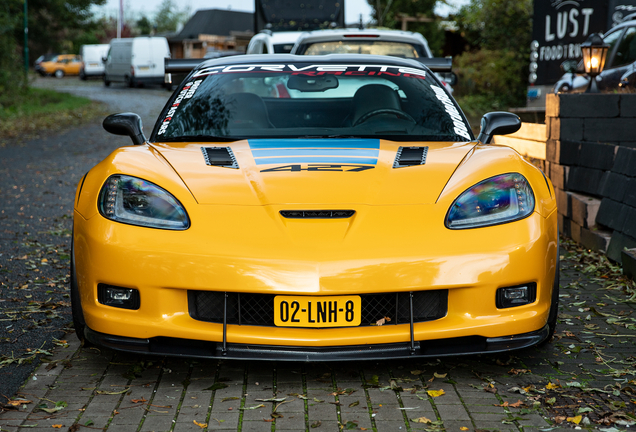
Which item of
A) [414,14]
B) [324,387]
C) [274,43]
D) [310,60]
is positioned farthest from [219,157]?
[414,14]

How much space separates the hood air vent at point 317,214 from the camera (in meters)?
3.06

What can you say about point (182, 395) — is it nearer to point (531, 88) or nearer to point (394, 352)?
point (394, 352)

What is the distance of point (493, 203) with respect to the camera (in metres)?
3.19

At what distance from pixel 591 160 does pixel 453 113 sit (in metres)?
2.08

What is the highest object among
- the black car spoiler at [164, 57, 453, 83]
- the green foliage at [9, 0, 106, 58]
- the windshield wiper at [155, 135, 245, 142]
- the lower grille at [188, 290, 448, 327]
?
the green foliage at [9, 0, 106, 58]

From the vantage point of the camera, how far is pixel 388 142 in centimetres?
392

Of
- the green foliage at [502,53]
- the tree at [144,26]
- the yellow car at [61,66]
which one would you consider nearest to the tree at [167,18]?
the tree at [144,26]

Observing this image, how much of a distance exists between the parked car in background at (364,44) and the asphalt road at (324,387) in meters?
6.07

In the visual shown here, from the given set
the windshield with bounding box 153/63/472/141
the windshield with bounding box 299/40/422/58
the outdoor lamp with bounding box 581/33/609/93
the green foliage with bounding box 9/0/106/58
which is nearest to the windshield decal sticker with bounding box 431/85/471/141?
the windshield with bounding box 153/63/472/141

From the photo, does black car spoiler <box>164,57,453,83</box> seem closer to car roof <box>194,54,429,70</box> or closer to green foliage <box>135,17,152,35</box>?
car roof <box>194,54,429,70</box>

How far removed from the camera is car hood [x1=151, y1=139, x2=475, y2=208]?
3.15 meters

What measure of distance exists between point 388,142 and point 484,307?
3.99 feet

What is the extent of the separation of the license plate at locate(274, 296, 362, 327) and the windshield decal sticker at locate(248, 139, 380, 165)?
81 centimetres

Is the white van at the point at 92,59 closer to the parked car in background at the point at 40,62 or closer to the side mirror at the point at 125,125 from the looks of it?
the parked car in background at the point at 40,62
